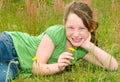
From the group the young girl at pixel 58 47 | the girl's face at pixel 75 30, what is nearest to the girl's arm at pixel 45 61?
the young girl at pixel 58 47

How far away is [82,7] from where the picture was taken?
331 cm

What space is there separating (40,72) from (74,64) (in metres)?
0.32

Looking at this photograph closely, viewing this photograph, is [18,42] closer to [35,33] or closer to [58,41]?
[58,41]

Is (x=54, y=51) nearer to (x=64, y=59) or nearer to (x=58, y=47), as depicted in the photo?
(x=58, y=47)

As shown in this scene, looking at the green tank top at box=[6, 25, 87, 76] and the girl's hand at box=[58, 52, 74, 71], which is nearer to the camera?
the girl's hand at box=[58, 52, 74, 71]

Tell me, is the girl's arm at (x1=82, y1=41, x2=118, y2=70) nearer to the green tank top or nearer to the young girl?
the young girl

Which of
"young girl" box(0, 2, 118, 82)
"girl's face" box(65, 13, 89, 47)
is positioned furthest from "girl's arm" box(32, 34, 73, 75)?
"girl's face" box(65, 13, 89, 47)

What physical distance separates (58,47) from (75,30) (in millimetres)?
279

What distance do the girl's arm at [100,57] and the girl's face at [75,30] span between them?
0.08 meters

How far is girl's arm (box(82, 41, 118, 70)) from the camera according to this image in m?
3.26

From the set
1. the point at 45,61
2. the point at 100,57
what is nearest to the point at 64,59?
the point at 45,61

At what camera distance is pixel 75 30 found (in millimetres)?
3154

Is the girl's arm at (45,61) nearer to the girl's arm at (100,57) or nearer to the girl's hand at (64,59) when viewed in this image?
the girl's hand at (64,59)

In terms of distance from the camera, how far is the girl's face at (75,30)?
316cm
